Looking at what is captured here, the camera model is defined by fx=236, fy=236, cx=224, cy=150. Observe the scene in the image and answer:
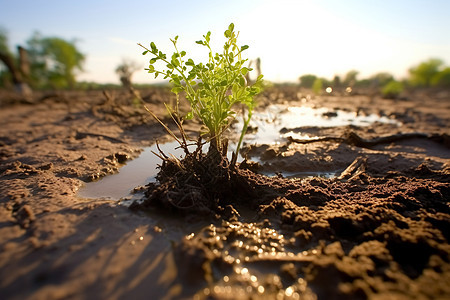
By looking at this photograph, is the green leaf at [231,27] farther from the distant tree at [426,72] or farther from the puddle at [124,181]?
the distant tree at [426,72]

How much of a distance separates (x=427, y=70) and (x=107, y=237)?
63679 mm

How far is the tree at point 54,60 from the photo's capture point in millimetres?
44500

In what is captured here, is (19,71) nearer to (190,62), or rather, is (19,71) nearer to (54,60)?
(190,62)

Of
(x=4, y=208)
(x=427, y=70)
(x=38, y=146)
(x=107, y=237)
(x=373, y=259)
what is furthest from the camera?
(x=427, y=70)

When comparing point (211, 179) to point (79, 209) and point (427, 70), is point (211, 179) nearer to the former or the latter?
point (79, 209)

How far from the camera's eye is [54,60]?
148 feet

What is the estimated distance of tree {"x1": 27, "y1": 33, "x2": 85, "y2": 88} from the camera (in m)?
44.5

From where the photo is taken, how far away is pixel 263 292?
135 centimetres

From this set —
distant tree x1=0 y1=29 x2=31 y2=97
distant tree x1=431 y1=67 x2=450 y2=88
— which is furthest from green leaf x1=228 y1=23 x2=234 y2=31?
distant tree x1=431 y1=67 x2=450 y2=88

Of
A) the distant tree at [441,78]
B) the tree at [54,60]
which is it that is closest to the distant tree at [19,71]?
the tree at [54,60]

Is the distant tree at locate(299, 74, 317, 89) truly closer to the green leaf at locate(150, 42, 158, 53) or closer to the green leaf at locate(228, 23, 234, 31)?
the green leaf at locate(228, 23, 234, 31)

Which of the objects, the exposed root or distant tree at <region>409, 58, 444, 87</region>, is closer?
the exposed root

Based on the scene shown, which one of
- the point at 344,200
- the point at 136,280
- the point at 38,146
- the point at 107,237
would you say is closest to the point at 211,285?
the point at 136,280

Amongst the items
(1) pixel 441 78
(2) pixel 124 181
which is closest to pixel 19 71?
(2) pixel 124 181
